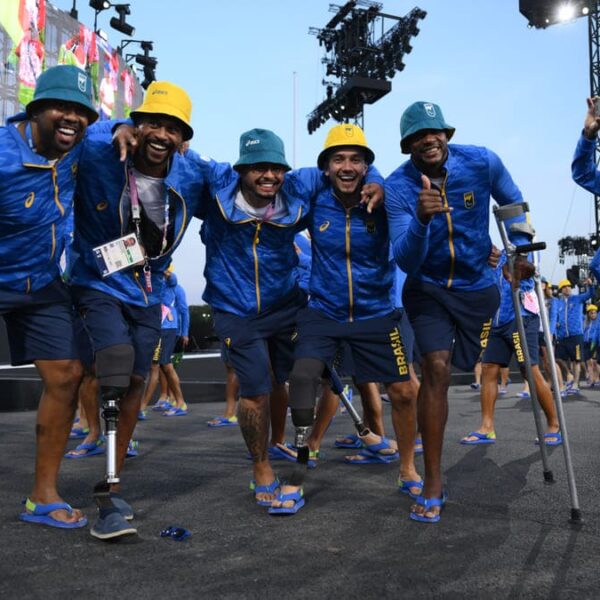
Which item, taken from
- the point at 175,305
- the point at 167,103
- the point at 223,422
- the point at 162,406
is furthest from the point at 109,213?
the point at 162,406

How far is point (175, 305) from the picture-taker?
31.1 ft

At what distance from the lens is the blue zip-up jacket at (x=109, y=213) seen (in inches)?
135

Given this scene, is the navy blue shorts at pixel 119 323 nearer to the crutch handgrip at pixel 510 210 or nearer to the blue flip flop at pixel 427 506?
the blue flip flop at pixel 427 506

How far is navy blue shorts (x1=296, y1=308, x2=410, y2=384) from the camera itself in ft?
12.6

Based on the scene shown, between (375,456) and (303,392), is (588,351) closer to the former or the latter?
(375,456)

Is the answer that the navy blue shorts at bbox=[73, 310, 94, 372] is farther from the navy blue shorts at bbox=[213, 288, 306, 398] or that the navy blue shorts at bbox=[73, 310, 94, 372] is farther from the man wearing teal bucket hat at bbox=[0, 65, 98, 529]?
the navy blue shorts at bbox=[213, 288, 306, 398]

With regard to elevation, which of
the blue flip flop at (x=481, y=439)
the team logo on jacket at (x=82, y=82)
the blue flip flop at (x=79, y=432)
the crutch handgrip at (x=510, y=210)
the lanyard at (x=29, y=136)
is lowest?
the blue flip flop at (x=79, y=432)

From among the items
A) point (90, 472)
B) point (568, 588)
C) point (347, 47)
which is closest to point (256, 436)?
point (90, 472)

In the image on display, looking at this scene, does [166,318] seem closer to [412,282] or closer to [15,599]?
[412,282]

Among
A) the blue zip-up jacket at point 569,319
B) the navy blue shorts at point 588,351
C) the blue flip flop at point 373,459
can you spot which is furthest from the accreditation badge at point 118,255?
the navy blue shorts at point 588,351

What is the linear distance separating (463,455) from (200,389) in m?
7.19

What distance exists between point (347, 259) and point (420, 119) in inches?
35.3

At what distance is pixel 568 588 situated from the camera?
7.32ft

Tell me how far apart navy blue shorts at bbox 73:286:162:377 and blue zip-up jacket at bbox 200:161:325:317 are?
398 mm
